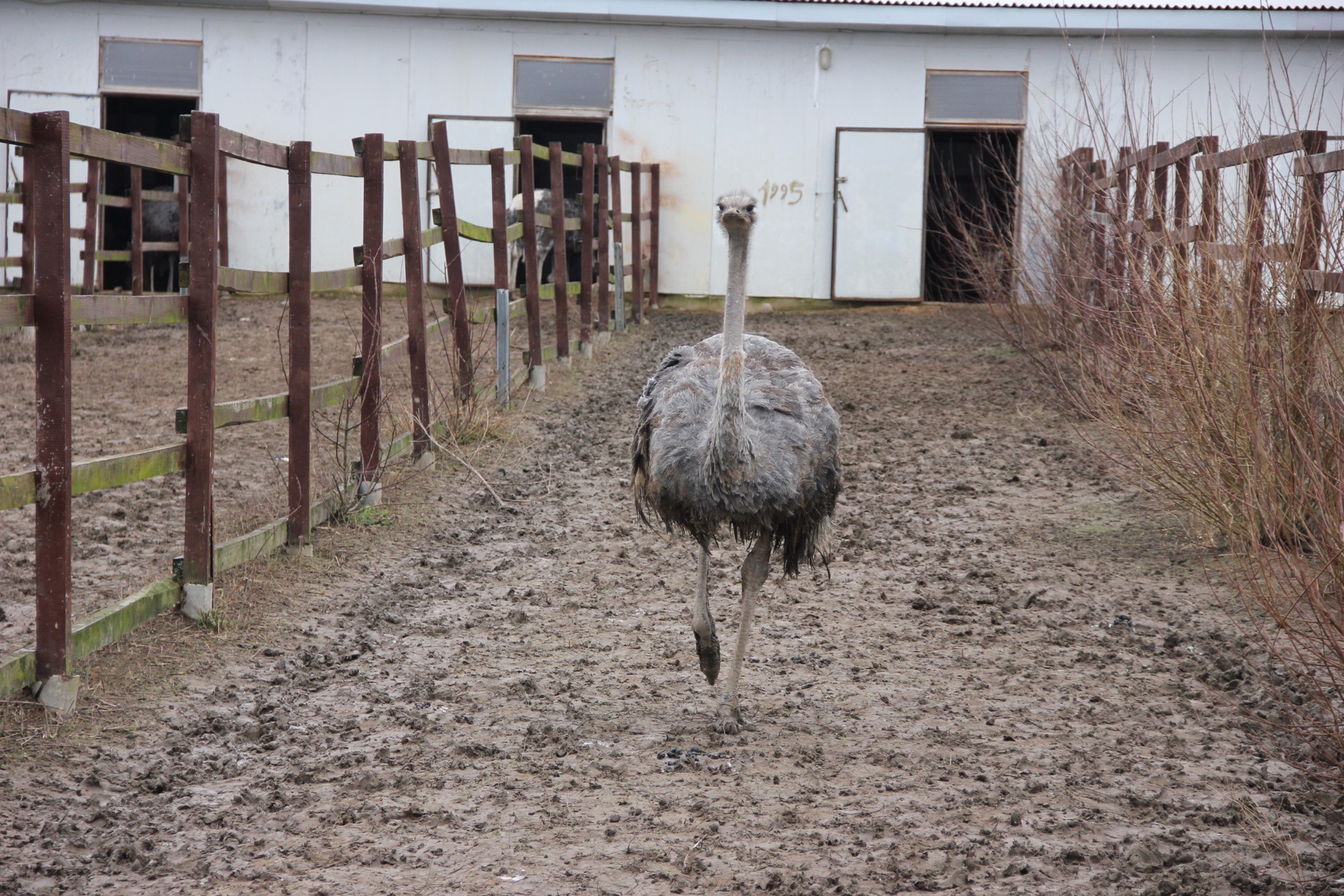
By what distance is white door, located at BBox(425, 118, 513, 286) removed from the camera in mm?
14969

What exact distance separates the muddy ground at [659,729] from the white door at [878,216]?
29.5ft

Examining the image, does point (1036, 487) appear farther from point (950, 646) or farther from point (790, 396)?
point (790, 396)

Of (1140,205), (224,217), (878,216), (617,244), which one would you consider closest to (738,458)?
(1140,205)

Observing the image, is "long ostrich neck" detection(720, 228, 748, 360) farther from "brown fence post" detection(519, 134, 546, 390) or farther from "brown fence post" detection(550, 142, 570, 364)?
"brown fence post" detection(550, 142, 570, 364)

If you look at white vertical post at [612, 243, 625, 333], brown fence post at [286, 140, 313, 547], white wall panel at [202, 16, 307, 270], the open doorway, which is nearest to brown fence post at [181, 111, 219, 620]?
brown fence post at [286, 140, 313, 547]

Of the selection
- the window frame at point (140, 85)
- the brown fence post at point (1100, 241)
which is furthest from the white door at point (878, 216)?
the window frame at point (140, 85)

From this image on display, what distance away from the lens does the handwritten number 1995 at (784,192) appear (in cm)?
1530

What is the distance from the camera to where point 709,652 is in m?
4.23

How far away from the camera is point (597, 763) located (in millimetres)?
3707

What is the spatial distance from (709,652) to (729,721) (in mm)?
303

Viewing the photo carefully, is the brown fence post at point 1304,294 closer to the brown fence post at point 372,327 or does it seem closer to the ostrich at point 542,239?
the brown fence post at point 372,327

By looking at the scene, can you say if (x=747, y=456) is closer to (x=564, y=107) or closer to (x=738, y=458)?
(x=738, y=458)

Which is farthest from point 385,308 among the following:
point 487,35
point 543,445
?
point 543,445

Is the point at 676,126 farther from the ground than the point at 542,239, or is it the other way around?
the point at 676,126
